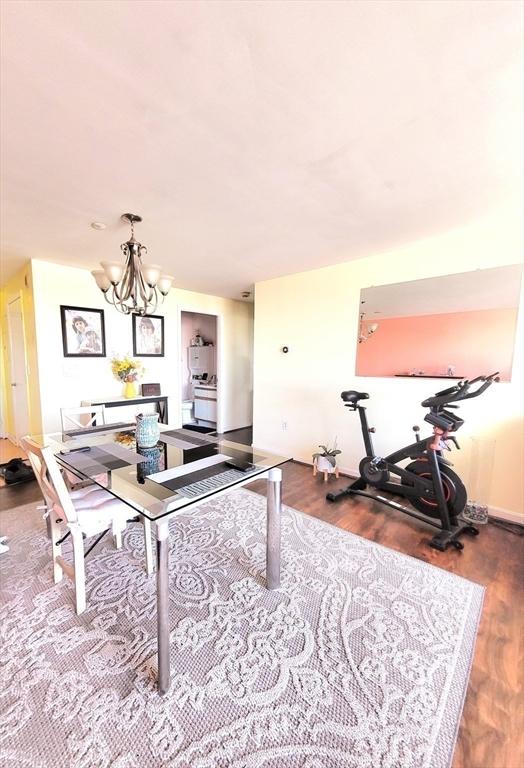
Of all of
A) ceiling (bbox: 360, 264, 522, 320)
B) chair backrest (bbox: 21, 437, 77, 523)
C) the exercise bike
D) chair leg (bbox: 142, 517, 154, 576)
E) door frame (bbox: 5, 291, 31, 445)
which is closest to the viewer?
chair backrest (bbox: 21, 437, 77, 523)

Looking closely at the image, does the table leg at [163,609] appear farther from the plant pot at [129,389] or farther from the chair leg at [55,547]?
the plant pot at [129,389]

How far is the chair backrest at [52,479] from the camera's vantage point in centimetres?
149

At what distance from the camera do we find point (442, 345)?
2746 mm

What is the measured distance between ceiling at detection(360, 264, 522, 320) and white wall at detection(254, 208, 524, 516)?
0.26 feet

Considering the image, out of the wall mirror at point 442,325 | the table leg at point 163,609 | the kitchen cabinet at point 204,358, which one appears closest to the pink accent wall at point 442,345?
the wall mirror at point 442,325

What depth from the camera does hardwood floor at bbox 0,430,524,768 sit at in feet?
3.51

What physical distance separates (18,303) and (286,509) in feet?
14.1

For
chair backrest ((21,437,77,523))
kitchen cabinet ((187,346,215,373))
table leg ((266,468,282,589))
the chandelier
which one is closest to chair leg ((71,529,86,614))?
chair backrest ((21,437,77,523))

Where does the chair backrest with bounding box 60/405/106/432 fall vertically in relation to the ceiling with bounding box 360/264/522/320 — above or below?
below

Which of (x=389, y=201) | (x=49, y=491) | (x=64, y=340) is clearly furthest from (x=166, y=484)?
(x=64, y=340)

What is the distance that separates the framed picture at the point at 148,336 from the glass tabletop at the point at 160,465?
208 cm

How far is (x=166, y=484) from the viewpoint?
1.49 m

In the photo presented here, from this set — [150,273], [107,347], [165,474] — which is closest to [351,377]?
[150,273]

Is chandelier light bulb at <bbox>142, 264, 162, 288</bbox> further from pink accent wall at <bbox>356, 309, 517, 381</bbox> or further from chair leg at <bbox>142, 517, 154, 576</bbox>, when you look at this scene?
pink accent wall at <bbox>356, 309, 517, 381</bbox>
